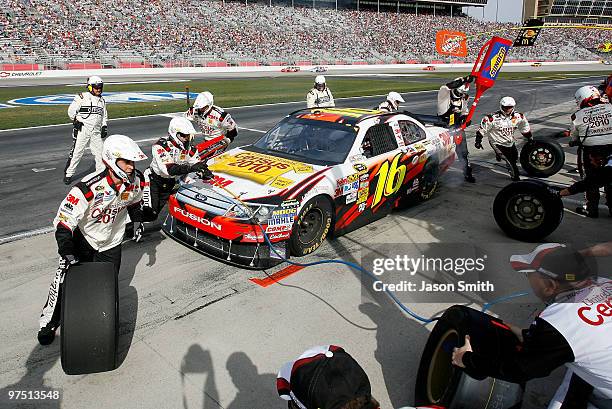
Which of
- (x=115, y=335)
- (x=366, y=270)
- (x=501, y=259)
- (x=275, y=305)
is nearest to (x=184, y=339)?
(x=115, y=335)

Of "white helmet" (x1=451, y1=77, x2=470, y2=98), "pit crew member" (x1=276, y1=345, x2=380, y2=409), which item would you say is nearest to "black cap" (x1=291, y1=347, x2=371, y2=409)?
"pit crew member" (x1=276, y1=345, x2=380, y2=409)

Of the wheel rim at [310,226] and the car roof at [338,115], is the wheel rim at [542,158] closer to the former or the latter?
the car roof at [338,115]

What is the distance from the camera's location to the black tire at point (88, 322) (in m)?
3.63

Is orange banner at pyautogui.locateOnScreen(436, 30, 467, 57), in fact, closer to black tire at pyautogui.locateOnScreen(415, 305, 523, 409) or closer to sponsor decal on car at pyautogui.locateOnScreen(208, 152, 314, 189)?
sponsor decal on car at pyautogui.locateOnScreen(208, 152, 314, 189)

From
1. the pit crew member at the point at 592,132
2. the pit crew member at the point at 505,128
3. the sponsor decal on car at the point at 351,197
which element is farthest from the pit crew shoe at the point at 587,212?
the sponsor decal on car at the point at 351,197

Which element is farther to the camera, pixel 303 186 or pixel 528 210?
pixel 528 210

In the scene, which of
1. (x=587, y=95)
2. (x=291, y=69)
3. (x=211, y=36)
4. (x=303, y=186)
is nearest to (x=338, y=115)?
(x=303, y=186)

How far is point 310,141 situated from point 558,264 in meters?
4.49

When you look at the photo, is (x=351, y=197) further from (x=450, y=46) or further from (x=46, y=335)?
(x=450, y=46)

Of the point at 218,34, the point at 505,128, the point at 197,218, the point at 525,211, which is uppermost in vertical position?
the point at 218,34

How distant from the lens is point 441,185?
30.4 ft

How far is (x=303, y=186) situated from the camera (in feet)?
18.4

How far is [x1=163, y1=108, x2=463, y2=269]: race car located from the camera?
213 inches

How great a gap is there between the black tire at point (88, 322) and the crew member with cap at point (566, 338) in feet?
8.53
